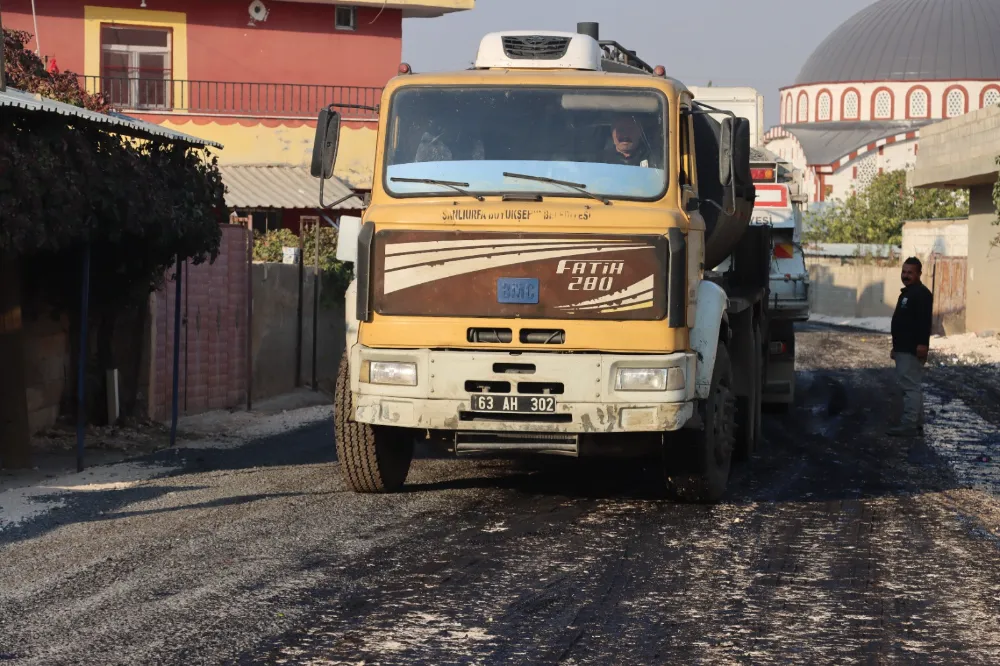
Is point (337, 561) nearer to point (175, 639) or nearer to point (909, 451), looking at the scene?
point (175, 639)

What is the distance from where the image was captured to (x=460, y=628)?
21.0 ft

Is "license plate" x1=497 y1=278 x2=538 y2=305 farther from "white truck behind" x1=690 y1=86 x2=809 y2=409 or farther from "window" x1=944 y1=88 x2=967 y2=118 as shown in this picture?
"window" x1=944 y1=88 x2=967 y2=118

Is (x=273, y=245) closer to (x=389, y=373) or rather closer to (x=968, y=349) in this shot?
(x=389, y=373)

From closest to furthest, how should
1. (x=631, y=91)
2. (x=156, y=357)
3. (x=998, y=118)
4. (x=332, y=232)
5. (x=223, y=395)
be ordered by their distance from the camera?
(x=631, y=91) → (x=156, y=357) → (x=223, y=395) → (x=332, y=232) → (x=998, y=118)

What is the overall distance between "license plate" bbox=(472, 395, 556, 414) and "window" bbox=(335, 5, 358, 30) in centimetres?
2195

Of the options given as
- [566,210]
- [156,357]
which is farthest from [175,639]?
[156,357]

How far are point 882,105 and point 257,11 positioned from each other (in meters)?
71.8

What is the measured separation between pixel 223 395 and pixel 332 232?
6.39 meters

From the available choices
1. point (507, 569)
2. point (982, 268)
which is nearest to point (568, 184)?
point (507, 569)

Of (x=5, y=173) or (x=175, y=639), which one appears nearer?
(x=175, y=639)

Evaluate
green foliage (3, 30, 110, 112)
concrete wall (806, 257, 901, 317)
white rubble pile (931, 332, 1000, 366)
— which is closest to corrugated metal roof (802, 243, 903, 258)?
concrete wall (806, 257, 901, 317)

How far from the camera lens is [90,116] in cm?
1084

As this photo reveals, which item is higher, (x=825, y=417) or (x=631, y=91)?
(x=631, y=91)

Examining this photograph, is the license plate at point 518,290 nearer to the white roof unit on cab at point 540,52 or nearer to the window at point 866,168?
the white roof unit on cab at point 540,52
